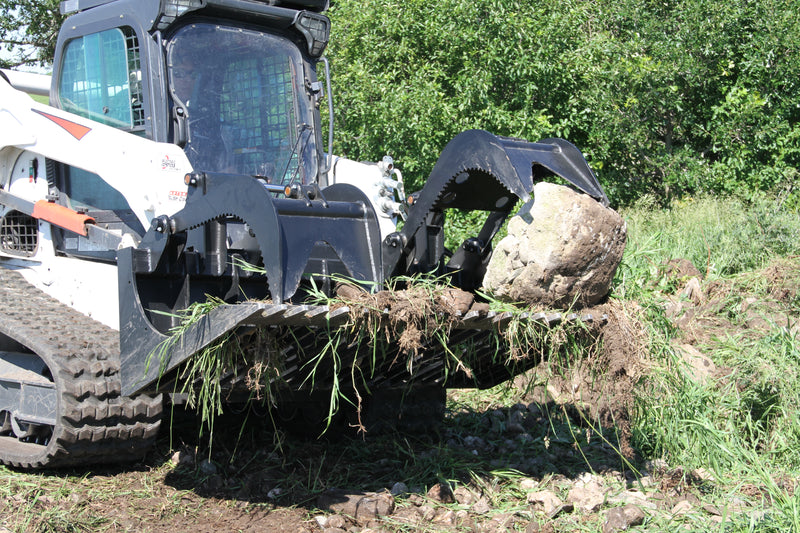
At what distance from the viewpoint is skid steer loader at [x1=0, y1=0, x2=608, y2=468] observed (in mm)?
4012

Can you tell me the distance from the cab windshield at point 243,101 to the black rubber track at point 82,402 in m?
1.16

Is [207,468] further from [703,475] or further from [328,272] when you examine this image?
[703,475]

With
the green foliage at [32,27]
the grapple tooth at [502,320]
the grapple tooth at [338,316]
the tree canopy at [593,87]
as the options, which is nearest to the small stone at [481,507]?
the grapple tooth at [502,320]

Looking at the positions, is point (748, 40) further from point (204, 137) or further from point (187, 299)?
point (187, 299)

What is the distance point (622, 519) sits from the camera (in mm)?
4129

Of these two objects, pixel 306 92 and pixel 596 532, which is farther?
pixel 306 92

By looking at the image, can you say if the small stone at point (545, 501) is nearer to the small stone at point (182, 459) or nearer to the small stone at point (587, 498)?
the small stone at point (587, 498)

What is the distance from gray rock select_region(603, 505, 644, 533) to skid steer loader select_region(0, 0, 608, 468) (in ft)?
3.09

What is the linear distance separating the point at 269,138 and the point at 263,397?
1.92m

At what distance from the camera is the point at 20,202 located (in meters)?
5.32

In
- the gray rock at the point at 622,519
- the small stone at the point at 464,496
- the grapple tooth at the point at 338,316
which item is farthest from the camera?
the small stone at the point at 464,496

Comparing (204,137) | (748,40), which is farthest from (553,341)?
(748,40)

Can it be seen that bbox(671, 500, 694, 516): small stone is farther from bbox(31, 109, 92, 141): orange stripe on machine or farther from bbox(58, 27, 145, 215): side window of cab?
bbox(31, 109, 92, 141): orange stripe on machine

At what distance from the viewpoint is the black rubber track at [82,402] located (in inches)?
175
